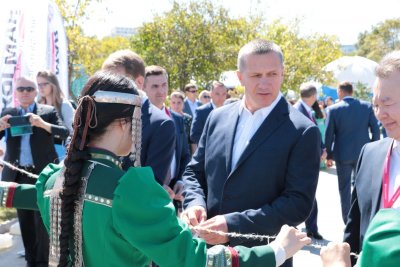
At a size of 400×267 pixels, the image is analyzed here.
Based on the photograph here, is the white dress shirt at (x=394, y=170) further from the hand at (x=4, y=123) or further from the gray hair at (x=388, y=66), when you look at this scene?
the hand at (x=4, y=123)

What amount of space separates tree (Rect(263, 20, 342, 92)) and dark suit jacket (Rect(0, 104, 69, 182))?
18.5 metres

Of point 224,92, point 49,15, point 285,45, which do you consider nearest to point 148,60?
point 285,45

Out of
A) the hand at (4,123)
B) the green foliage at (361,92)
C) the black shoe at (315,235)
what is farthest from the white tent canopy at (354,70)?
the hand at (4,123)

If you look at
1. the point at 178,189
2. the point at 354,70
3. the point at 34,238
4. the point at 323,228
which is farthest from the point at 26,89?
the point at 354,70

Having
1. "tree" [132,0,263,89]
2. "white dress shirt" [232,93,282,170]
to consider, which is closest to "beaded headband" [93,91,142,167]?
"white dress shirt" [232,93,282,170]

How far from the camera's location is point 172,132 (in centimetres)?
371

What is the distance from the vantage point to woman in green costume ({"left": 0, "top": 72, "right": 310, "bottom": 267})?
70.4 inches

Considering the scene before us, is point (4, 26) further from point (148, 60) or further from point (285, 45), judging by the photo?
point (285, 45)

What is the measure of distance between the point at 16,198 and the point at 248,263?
1218 millimetres

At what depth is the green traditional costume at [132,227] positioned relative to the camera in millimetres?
1777

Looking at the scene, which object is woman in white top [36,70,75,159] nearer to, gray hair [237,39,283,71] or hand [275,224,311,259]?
gray hair [237,39,283,71]

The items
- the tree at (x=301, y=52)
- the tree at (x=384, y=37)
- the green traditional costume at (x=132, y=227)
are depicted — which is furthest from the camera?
the tree at (x=384, y=37)

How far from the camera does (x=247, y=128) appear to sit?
2930 mm

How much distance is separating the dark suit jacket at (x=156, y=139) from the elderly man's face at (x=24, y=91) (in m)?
2.25
